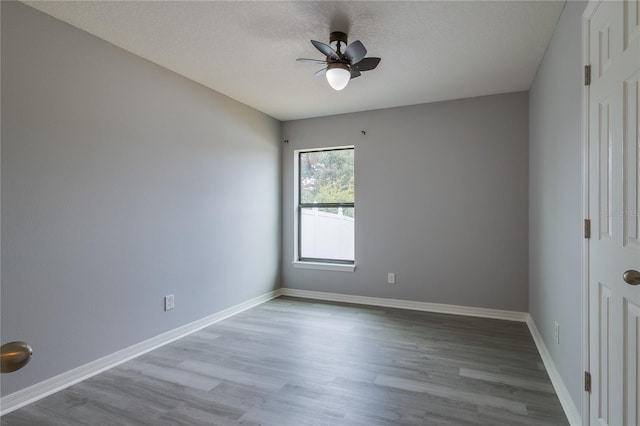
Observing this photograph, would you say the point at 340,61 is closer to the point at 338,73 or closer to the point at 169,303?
the point at 338,73

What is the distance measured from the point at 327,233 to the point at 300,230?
436mm

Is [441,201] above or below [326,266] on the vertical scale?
above

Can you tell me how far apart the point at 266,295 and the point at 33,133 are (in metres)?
3.20

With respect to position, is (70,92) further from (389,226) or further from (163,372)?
(389,226)

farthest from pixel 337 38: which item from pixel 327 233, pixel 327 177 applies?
pixel 327 233

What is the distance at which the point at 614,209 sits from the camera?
146cm

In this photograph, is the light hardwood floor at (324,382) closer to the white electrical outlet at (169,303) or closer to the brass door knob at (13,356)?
the white electrical outlet at (169,303)

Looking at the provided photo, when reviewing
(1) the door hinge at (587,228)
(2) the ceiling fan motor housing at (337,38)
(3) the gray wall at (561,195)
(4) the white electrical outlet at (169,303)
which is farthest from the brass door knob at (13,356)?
(4) the white electrical outlet at (169,303)

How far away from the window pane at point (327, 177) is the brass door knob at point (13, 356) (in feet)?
13.9

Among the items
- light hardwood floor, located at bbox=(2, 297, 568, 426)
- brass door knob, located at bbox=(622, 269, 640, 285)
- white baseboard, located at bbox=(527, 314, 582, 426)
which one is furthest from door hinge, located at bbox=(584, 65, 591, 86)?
light hardwood floor, located at bbox=(2, 297, 568, 426)

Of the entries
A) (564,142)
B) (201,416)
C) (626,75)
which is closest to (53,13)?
(201,416)

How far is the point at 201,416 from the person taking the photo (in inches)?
81.1

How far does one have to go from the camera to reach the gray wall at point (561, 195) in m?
1.91

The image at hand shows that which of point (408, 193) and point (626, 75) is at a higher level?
point (626, 75)
